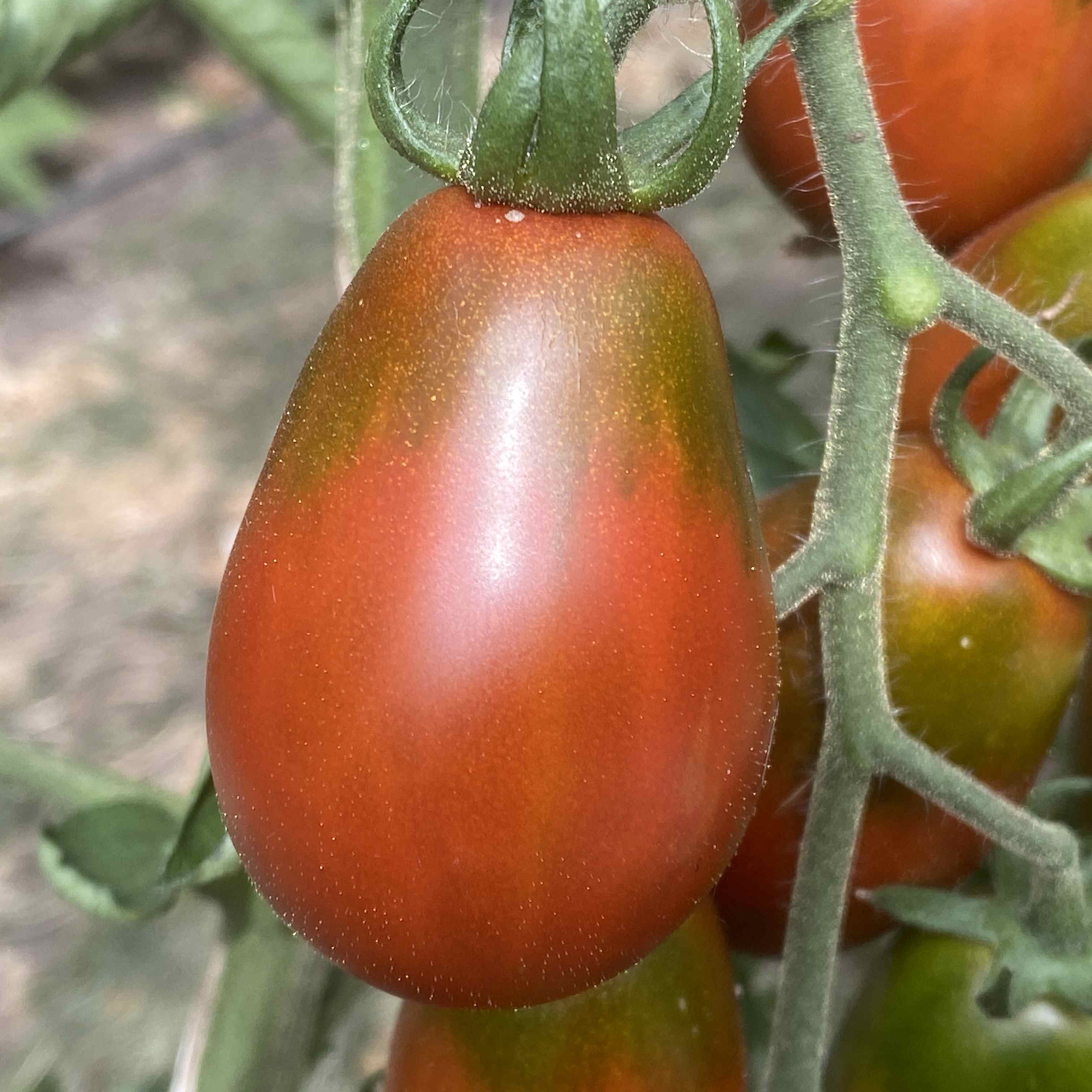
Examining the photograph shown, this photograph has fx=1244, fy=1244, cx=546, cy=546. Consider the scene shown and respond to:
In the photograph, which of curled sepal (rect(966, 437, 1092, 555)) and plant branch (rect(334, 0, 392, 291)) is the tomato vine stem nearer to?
curled sepal (rect(966, 437, 1092, 555))

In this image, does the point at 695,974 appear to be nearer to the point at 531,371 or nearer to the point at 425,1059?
the point at 425,1059

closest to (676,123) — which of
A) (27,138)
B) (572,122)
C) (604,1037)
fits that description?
(572,122)

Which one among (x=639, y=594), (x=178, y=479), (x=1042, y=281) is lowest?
(x=178, y=479)

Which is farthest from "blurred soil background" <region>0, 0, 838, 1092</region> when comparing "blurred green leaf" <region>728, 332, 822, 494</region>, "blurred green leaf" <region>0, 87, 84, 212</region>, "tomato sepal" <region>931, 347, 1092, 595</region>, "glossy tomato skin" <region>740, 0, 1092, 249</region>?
"tomato sepal" <region>931, 347, 1092, 595</region>

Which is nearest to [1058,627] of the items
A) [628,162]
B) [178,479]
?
[628,162]

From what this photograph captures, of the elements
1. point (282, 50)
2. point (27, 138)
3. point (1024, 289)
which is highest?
point (282, 50)

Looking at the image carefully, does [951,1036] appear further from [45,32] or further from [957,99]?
[45,32]
